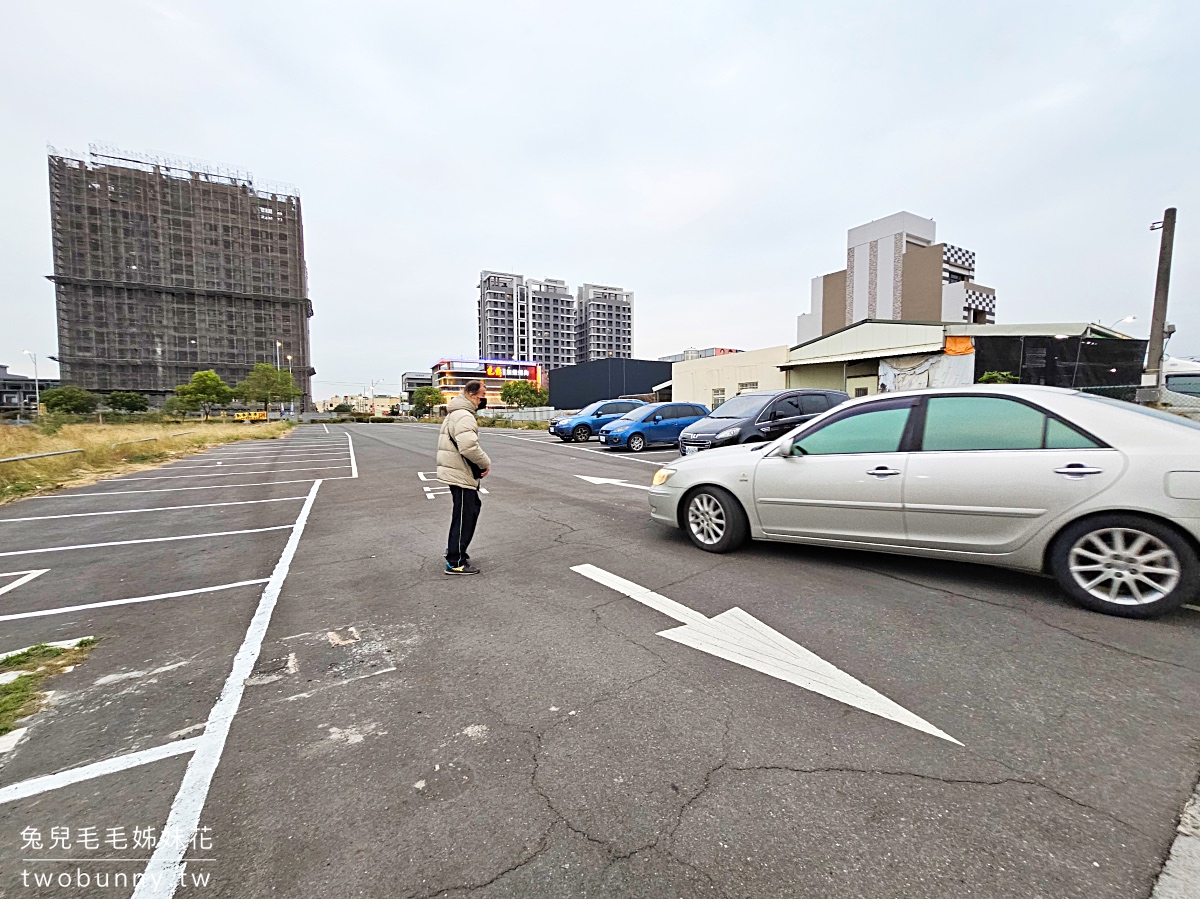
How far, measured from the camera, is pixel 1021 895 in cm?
153

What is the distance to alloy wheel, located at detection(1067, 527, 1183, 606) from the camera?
330 cm

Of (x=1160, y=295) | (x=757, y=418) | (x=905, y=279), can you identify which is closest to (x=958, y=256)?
(x=905, y=279)

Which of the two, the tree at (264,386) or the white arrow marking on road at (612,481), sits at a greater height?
the tree at (264,386)

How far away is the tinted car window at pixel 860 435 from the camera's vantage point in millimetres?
4289

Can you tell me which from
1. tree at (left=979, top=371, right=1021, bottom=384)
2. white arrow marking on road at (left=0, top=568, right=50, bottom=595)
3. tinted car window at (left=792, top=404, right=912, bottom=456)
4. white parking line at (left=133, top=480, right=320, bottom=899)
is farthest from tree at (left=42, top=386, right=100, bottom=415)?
tree at (left=979, top=371, right=1021, bottom=384)

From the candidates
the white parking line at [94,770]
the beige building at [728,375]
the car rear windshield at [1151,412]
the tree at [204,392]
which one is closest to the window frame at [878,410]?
the car rear windshield at [1151,412]

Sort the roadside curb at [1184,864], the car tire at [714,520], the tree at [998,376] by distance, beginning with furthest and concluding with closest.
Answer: the tree at [998,376] < the car tire at [714,520] < the roadside curb at [1184,864]

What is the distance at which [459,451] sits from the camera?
15.0 feet

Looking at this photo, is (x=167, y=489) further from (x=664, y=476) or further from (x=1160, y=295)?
(x=1160, y=295)

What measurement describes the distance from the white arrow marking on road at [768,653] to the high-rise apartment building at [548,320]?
134m

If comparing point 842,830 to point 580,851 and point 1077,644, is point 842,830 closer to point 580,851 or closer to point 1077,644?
point 580,851

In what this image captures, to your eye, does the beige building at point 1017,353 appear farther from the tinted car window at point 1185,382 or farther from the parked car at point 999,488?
the parked car at point 999,488

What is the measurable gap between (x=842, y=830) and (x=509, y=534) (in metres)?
4.73

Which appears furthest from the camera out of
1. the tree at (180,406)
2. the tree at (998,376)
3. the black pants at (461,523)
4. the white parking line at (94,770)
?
the tree at (180,406)
